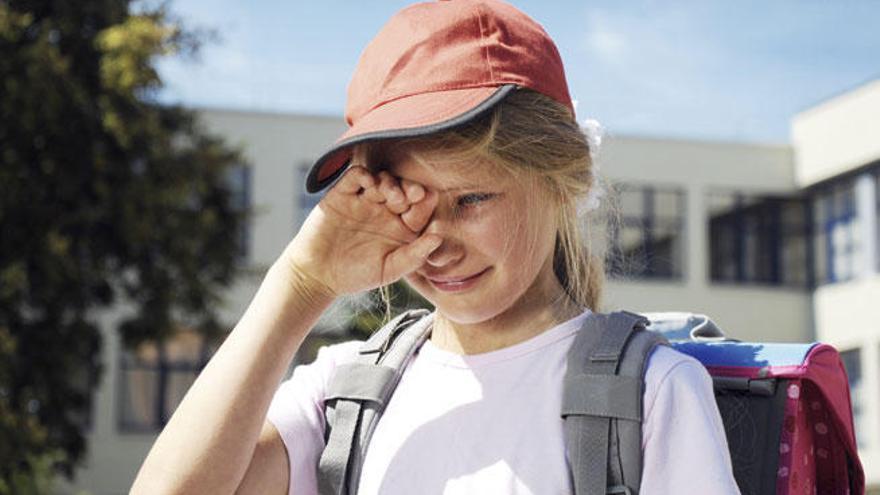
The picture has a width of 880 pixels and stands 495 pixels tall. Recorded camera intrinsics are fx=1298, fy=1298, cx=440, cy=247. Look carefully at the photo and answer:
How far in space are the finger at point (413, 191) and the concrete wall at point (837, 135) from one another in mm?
22209

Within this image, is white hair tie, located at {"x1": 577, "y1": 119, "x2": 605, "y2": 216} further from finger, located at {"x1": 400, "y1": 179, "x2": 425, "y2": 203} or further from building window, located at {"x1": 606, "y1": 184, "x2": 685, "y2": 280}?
building window, located at {"x1": 606, "y1": 184, "x2": 685, "y2": 280}

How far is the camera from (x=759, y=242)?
26.7m

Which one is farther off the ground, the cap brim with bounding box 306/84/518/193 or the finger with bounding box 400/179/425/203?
the cap brim with bounding box 306/84/518/193

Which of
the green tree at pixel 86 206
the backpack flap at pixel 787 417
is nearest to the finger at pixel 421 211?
the backpack flap at pixel 787 417

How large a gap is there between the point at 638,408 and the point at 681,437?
6cm

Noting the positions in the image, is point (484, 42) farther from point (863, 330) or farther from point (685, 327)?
point (863, 330)

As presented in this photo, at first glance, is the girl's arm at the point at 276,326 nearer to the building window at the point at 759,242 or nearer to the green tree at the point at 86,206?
the green tree at the point at 86,206

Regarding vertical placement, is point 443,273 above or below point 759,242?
below

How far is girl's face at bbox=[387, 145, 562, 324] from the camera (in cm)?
175

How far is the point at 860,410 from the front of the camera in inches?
888

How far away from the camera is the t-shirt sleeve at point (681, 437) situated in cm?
158

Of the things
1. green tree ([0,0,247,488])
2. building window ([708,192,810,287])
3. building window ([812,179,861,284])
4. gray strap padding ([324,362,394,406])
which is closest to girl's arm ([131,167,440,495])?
gray strap padding ([324,362,394,406])

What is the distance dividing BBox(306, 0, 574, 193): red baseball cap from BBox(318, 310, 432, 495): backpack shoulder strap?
1.00 ft

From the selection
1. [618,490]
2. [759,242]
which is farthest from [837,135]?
[618,490]
